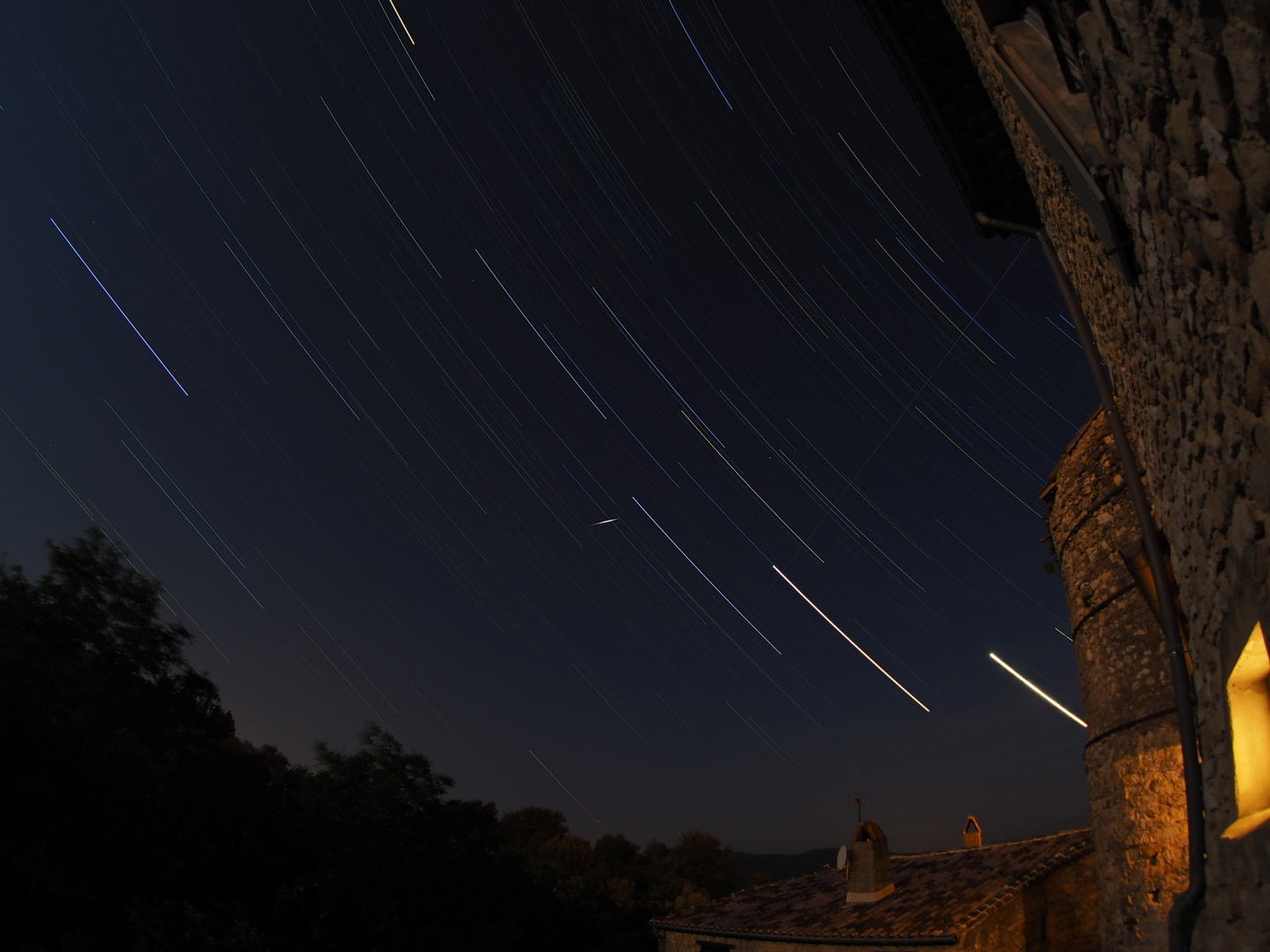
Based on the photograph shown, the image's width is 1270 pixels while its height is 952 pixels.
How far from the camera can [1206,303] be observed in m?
2.18

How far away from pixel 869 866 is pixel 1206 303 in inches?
575

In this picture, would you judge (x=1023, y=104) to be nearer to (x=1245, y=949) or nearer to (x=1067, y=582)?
(x=1245, y=949)

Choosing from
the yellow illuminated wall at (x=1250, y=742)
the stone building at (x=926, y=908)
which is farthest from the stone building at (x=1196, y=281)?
the stone building at (x=926, y=908)

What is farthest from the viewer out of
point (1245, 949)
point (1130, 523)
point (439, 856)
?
point (439, 856)

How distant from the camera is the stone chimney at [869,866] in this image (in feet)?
44.5

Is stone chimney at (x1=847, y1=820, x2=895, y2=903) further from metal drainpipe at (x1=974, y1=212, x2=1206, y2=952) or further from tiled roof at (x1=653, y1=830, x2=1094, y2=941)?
metal drainpipe at (x1=974, y1=212, x2=1206, y2=952)

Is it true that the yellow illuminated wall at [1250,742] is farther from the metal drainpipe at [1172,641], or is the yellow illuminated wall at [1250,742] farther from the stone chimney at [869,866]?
the stone chimney at [869,866]

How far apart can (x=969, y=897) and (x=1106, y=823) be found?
5.02 metres

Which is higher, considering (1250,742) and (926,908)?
(1250,742)

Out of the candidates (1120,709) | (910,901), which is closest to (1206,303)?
(1120,709)

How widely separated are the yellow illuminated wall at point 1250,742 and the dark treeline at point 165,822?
18.4m

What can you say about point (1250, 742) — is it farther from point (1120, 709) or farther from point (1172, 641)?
point (1120, 709)

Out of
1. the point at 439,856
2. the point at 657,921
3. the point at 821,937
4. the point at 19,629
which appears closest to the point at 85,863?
the point at 19,629

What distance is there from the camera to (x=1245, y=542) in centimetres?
228
